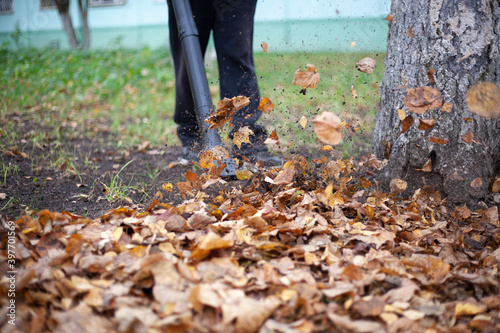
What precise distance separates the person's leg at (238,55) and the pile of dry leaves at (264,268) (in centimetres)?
73

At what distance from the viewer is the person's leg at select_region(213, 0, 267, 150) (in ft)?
7.41

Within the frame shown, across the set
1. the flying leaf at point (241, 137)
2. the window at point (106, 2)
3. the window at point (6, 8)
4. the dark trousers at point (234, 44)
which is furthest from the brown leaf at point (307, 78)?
the window at point (6, 8)

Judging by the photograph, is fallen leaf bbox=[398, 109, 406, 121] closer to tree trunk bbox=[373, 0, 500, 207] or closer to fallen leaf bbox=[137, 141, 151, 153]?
tree trunk bbox=[373, 0, 500, 207]

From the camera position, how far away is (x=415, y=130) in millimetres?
1703

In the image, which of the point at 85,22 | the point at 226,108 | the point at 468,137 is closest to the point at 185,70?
the point at 226,108

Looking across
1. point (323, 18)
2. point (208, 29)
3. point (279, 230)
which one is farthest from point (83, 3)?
point (279, 230)

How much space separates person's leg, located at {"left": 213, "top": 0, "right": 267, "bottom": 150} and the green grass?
0.12 m

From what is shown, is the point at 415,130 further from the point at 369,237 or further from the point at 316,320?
the point at 316,320

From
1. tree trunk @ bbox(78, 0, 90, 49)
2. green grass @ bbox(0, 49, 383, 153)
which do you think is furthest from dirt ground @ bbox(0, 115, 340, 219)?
tree trunk @ bbox(78, 0, 90, 49)

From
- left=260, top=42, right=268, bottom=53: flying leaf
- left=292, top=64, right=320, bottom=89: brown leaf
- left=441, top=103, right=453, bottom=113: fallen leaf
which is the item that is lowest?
left=441, top=103, right=453, bottom=113: fallen leaf

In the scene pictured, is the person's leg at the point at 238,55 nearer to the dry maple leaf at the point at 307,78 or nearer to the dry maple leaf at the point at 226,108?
the dry maple leaf at the point at 226,108

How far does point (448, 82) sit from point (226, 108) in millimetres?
1021

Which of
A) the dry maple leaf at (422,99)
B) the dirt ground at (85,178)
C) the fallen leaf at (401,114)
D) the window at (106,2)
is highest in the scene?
the window at (106,2)

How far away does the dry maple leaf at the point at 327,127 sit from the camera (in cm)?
138
